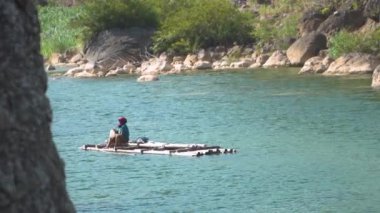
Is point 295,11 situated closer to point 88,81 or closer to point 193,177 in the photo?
point 88,81

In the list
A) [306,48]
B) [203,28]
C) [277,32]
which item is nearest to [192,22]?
[203,28]

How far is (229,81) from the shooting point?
4256 centimetres

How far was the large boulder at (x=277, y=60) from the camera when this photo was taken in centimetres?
4797

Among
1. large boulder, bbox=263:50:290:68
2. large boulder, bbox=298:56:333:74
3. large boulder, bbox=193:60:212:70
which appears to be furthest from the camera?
large boulder, bbox=193:60:212:70

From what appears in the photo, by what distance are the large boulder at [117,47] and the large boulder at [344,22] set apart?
1004 centimetres

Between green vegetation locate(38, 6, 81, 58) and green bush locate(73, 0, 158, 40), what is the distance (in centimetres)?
312

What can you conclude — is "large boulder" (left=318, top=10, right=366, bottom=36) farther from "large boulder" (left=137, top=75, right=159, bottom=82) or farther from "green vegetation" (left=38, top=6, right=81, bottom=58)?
"green vegetation" (left=38, top=6, right=81, bottom=58)

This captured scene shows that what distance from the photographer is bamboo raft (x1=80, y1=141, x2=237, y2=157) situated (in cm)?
2362

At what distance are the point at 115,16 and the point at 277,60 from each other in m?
12.1

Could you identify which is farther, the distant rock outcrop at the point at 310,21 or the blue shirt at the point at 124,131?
the distant rock outcrop at the point at 310,21

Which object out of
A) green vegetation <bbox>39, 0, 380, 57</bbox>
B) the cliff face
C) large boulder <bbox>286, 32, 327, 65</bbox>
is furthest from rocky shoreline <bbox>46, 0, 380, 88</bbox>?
the cliff face

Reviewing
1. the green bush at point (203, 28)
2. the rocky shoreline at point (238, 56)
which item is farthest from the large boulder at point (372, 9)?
the green bush at point (203, 28)

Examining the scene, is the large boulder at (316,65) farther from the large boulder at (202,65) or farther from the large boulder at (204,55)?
the large boulder at (204,55)

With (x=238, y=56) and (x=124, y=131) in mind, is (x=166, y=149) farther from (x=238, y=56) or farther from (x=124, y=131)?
(x=238, y=56)
